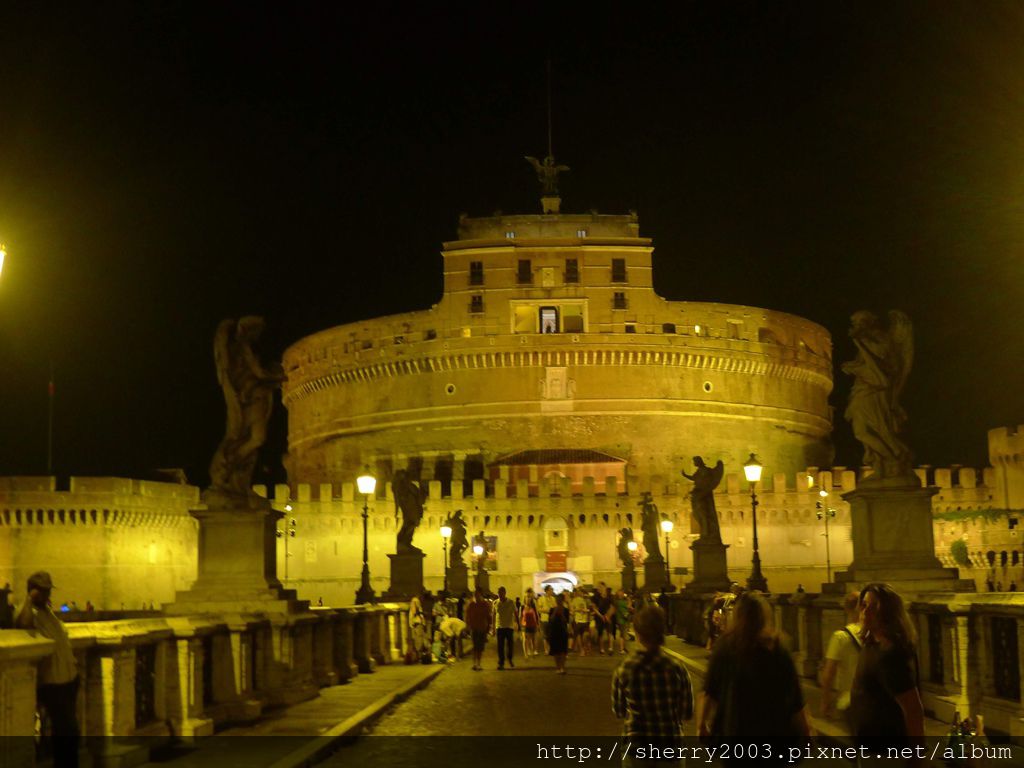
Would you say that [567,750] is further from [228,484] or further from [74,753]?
[228,484]

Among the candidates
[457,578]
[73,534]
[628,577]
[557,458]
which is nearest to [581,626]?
[457,578]

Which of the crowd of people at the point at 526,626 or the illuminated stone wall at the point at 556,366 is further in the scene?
the illuminated stone wall at the point at 556,366

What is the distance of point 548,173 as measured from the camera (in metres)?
72.9

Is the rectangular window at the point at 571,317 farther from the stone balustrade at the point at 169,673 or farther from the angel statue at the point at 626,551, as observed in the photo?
the stone balustrade at the point at 169,673

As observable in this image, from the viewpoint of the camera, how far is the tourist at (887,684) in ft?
19.5

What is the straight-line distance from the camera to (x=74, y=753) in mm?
7527

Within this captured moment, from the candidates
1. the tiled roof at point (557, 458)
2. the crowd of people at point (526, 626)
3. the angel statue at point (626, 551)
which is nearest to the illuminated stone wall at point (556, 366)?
the tiled roof at point (557, 458)

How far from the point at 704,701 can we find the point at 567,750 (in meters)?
A: 4.37

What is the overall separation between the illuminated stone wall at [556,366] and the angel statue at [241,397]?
169 ft

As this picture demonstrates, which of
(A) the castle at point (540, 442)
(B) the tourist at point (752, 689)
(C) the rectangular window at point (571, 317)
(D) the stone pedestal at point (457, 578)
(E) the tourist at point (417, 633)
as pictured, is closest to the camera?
(B) the tourist at point (752, 689)

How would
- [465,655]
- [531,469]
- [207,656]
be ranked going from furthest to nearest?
[531,469] < [465,655] < [207,656]

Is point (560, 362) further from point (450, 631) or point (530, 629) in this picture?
point (450, 631)

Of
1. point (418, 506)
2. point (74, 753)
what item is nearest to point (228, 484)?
point (74, 753)

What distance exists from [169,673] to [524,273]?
5694 centimetres
